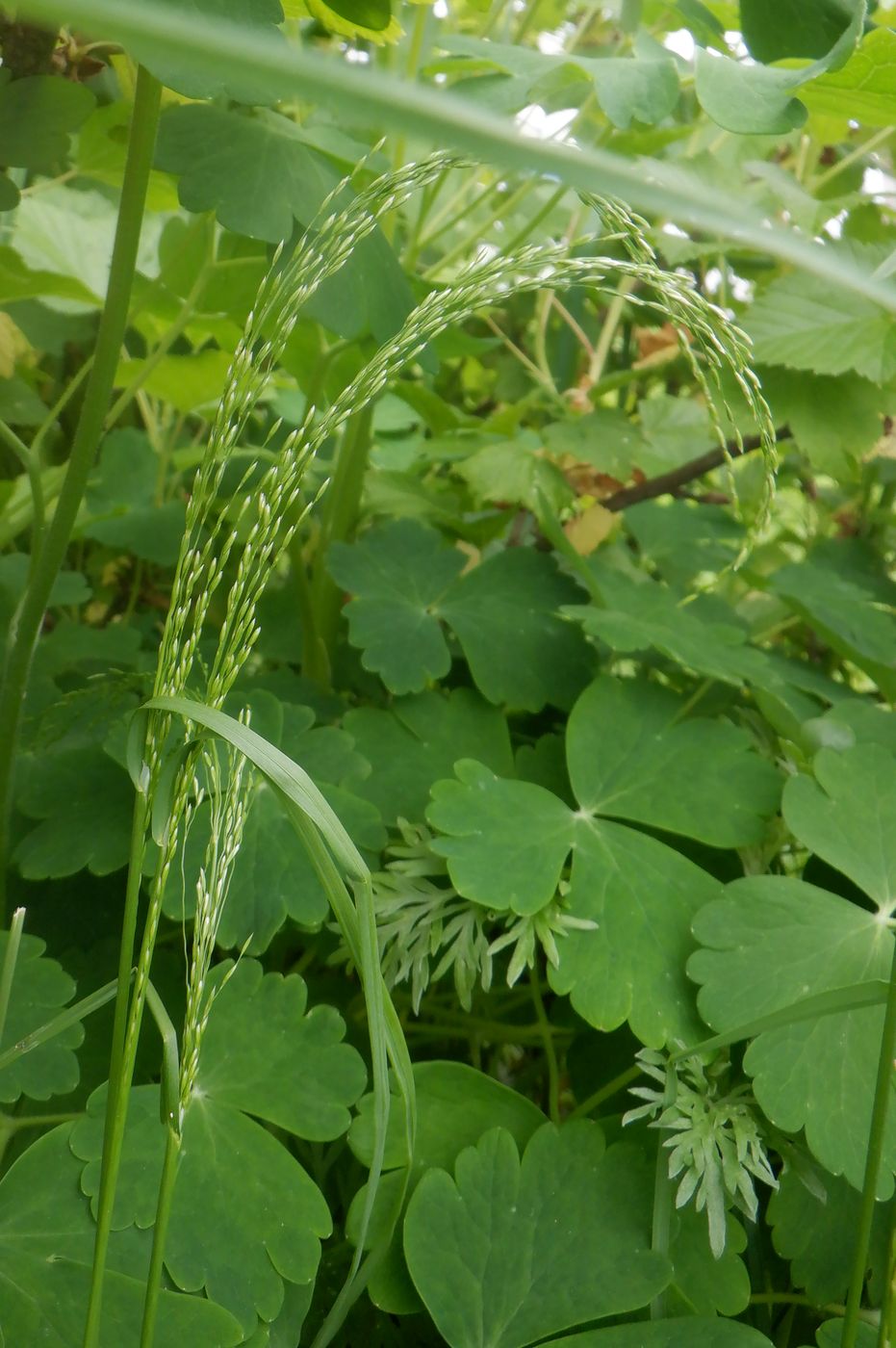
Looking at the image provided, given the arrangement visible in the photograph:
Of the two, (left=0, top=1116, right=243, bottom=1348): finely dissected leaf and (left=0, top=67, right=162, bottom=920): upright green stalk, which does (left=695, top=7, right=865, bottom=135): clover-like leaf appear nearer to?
(left=0, top=67, right=162, bottom=920): upright green stalk

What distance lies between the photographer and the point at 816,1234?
28.1 inches

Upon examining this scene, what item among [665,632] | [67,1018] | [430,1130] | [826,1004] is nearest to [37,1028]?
[67,1018]

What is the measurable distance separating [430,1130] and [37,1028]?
0.29 m

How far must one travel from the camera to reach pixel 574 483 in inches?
50.3

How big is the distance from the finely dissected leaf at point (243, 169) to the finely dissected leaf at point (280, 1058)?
22.0 inches

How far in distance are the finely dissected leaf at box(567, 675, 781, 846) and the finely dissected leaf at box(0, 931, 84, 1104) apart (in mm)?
447

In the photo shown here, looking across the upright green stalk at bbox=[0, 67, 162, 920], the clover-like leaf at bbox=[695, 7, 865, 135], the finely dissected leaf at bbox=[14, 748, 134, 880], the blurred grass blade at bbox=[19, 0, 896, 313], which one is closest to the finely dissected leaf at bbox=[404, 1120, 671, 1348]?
the finely dissected leaf at bbox=[14, 748, 134, 880]

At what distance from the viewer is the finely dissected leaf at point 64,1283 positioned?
0.59m

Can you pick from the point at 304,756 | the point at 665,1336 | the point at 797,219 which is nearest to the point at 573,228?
the point at 797,219

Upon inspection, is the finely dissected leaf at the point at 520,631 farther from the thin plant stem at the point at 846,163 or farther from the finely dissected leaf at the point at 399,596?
the thin plant stem at the point at 846,163

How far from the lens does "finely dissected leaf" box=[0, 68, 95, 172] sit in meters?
0.81

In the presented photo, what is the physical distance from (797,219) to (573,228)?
0.38m

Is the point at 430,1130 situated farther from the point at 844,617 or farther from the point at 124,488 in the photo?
the point at 124,488

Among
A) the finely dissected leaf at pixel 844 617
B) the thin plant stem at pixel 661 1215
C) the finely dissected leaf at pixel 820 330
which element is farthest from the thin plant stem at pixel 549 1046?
the finely dissected leaf at pixel 820 330
